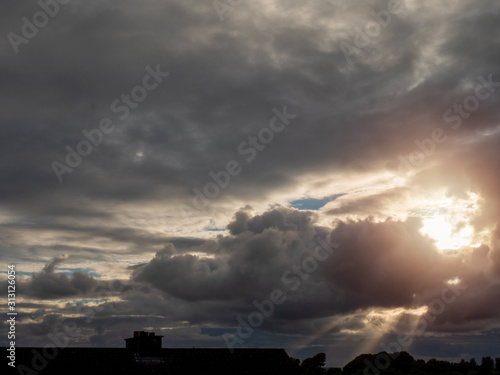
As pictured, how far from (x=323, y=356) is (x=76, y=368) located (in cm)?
5860

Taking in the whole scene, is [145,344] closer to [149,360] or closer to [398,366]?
[149,360]

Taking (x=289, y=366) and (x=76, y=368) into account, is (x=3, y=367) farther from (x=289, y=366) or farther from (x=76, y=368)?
(x=289, y=366)

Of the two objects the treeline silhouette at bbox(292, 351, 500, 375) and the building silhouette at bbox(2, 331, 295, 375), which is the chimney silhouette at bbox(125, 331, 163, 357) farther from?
the treeline silhouette at bbox(292, 351, 500, 375)

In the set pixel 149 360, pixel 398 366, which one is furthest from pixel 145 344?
pixel 398 366

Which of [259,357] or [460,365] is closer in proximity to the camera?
[259,357]

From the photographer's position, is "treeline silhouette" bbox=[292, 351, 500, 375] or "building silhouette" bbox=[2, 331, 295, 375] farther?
"treeline silhouette" bbox=[292, 351, 500, 375]

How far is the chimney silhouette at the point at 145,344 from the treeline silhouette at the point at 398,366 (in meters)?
21.1

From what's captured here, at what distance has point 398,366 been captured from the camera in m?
81.9

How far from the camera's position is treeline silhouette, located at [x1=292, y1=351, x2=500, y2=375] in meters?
71.0

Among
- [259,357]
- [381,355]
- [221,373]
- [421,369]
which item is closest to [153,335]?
[221,373]

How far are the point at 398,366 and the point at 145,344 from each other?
48.6 meters

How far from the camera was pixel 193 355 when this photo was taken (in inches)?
1975

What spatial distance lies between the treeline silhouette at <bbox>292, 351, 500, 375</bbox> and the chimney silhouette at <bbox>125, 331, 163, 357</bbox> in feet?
69.3

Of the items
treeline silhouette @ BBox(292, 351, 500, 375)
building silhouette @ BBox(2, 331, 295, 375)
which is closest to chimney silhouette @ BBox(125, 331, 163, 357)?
building silhouette @ BBox(2, 331, 295, 375)
